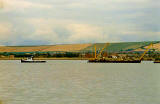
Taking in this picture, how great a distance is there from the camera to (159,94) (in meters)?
36.9

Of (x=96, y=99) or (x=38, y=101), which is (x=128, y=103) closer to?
(x=96, y=99)

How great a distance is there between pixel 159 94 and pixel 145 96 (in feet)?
6.78

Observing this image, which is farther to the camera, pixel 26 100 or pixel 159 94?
pixel 159 94

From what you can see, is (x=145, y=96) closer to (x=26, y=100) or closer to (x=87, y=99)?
(x=87, y=99)

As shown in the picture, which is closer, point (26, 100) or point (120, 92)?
point (26, 100)

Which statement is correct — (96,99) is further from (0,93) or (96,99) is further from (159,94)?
(0,93)

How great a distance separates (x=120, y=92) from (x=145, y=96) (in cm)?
351

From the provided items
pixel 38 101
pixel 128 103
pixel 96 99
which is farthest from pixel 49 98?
pixel 128 103

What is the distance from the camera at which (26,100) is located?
1284 inches

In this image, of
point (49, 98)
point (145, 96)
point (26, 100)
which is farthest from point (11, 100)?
point (145, 96)

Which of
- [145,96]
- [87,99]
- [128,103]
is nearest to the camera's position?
[128,103]

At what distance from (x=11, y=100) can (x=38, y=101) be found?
2.53 metres

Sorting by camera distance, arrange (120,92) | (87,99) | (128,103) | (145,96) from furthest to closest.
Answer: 1. (120,92)
2. (145,96)
3. (87,99)
4. (128,103)

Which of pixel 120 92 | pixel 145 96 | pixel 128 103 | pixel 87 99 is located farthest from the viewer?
pixel 120 92
